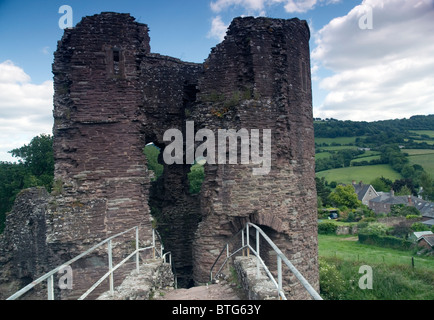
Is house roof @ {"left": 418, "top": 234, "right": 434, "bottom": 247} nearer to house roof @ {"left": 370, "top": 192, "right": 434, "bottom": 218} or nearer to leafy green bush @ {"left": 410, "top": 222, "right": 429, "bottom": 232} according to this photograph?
leafy green bush @ {"left": 410, "top": 222, "right": 429, "bottom": 232}

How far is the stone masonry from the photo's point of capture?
29.3 feet

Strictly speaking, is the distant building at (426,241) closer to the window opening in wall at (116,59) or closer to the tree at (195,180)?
the tree at (195,180)

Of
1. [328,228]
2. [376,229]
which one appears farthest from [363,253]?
[328,228]

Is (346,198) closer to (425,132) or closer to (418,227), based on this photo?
(418,227)

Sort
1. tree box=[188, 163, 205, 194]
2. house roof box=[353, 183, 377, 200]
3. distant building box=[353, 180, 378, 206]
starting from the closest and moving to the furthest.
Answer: tree box=[188, 163, 205, 194] < distant building box=[353, 180, 378, 206] < house roof box=[353, 183, 377, 200]

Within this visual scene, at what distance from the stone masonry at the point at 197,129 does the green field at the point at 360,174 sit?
214 feet

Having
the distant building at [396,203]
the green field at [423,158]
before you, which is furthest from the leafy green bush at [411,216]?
the green field at [423,158]

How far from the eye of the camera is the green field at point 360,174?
7331 centimetres

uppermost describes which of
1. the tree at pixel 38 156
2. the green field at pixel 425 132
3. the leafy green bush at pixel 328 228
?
Result: the green field at pixel 425 132

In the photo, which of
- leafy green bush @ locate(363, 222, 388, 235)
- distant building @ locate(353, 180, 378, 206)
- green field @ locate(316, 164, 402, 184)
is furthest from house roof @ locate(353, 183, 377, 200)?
leafy green bush @ locate(363, 222, 388, 235)

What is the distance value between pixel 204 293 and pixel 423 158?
87.9 metres

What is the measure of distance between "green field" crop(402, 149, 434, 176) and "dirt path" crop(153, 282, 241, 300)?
79.8 meters

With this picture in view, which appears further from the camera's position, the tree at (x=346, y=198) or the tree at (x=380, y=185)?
the tree at (x=380, y=185)

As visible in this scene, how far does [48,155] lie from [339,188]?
157ft
